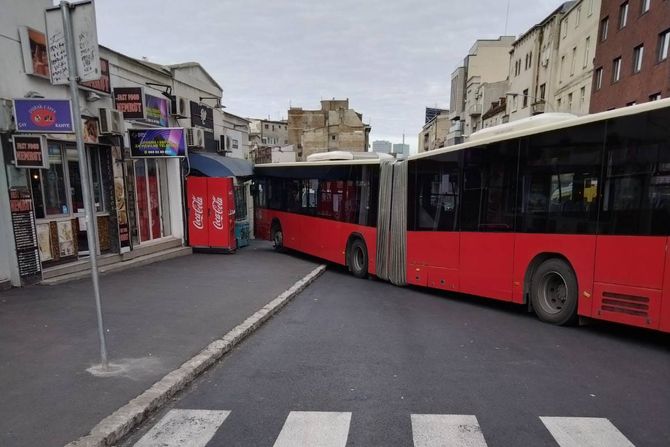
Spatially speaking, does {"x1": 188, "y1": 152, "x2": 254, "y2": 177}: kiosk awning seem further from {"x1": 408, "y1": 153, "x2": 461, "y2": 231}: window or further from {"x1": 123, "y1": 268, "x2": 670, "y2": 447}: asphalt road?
{"x1": 123, "y1": 268, "x2": 670, "y2": 447}: asphalt road

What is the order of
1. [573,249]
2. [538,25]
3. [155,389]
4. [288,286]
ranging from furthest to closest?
[538,25] < [288,286] < [573,249] < [155,389]

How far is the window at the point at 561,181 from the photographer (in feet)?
20.0

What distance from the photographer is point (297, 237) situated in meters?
14.3

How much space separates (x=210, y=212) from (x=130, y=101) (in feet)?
14.2

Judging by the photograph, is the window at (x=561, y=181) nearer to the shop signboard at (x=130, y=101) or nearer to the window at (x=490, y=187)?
the window at (x=490, y=187)

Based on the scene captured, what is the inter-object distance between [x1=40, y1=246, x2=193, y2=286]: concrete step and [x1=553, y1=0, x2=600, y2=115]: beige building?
28321 millimetres

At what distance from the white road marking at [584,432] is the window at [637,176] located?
3.14m

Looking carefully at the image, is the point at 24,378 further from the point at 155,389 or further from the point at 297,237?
the point at 297,237

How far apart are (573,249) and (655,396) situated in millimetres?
2660

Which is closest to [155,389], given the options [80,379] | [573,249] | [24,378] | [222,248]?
[80,379]

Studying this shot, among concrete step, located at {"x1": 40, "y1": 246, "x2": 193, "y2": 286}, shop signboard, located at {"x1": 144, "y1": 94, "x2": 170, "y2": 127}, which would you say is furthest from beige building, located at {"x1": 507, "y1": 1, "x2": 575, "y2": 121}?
concrete step, located at {"x1": 40, "y1": 246, "x2": 193, "y2": 286}

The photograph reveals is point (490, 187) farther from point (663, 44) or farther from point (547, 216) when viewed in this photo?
point (663, 44)

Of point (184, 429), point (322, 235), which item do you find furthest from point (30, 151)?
point (322, 235)

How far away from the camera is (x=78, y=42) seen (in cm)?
396
